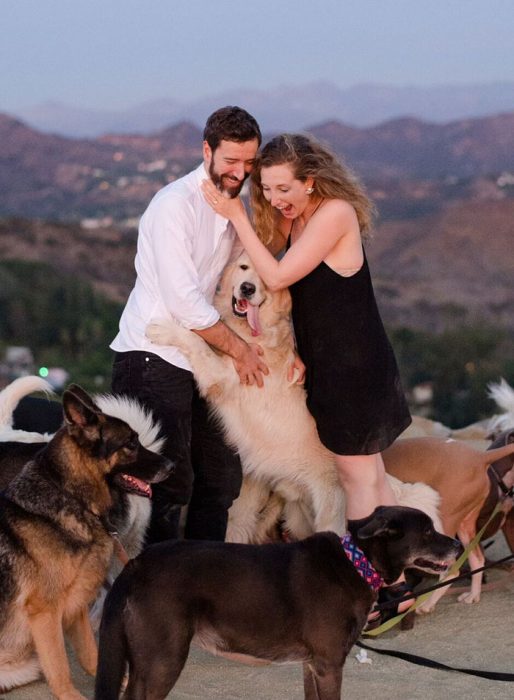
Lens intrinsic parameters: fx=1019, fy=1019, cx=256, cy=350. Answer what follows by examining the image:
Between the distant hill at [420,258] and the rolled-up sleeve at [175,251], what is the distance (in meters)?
29.0

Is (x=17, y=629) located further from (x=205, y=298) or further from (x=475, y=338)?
(x=475, y=338)

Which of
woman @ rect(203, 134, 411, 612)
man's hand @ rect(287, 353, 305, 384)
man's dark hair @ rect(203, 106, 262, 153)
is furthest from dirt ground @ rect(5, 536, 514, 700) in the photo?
man's dark hair @ rect(203, 106, 262, 153)

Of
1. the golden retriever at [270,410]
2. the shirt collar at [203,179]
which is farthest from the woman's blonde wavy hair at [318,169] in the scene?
the golden retriever at [270,410]

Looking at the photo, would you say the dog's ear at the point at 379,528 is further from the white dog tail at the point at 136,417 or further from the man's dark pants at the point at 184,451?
the man's dark pants at the point at 184,451

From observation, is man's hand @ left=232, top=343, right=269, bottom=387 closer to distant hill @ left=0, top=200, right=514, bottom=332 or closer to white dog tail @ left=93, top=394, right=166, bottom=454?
white dog tail @ left=93, top=394, right=166, bottom=454

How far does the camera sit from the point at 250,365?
5.94 metres

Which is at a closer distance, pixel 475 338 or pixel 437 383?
pixel 437 383

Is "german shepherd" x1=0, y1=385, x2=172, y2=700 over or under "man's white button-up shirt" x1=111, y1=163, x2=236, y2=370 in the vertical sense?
under

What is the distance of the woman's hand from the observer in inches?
208

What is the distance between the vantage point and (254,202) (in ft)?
18.4

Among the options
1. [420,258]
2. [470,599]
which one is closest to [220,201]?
[470,599]

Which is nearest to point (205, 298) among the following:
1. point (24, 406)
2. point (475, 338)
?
point (24, 406)

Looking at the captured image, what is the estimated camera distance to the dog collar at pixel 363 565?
423cm

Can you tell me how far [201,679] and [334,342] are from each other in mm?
1859
